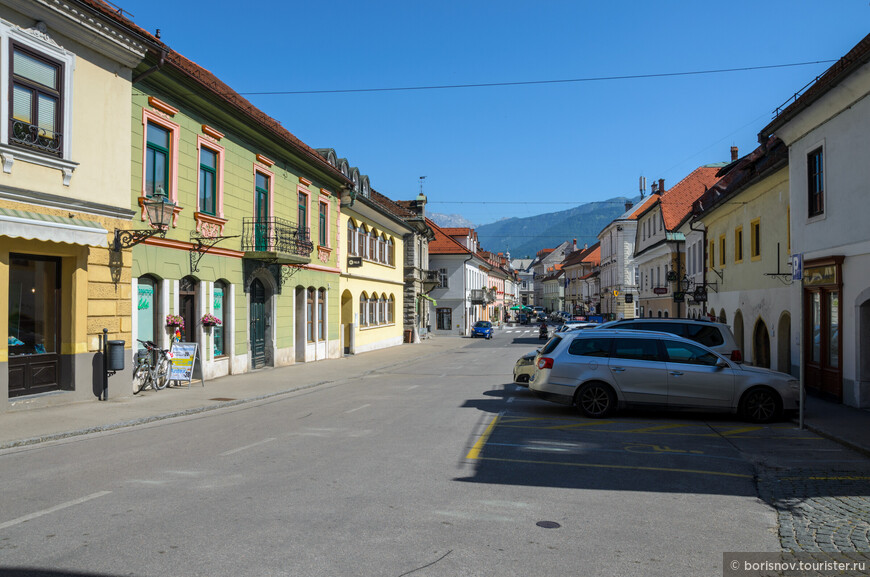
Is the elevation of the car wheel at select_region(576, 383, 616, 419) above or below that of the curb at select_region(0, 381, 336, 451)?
above

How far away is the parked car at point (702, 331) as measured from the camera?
648 inches

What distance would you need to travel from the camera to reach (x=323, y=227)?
27938 millimetres

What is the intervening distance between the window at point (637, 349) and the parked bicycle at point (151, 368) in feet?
34.1

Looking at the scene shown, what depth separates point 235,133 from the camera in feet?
66.0

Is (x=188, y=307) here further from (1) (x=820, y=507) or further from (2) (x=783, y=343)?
(2) (x=783, y=343)

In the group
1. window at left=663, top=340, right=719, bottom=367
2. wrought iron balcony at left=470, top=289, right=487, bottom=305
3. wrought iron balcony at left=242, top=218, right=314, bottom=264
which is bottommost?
window at left=663, top=340, right=719, bottom=367

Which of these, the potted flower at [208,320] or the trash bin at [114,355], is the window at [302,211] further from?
the trash bin at [114,355]

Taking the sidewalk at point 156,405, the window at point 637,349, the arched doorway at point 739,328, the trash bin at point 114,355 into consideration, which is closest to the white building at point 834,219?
the window at point 637,349

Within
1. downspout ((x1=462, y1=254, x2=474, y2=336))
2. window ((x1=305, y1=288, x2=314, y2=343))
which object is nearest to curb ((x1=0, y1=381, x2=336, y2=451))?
window ((x1=305, y1=288, x2=314, y2=343))

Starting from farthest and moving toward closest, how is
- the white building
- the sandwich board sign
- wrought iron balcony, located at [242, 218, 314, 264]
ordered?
wrought iron balcony, located at [242, 218, 314, 264] < the sandwich board sign < the white building

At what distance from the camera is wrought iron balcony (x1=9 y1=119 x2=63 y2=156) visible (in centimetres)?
1188

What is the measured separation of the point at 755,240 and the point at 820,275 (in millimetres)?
6968

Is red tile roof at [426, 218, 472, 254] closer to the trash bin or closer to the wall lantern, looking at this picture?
the wall lantern

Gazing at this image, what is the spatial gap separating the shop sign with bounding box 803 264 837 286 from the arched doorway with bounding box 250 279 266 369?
15771 millimetres
